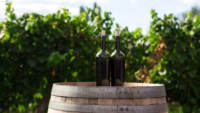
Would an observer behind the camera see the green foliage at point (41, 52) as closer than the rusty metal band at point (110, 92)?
No

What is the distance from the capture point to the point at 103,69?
250 cm

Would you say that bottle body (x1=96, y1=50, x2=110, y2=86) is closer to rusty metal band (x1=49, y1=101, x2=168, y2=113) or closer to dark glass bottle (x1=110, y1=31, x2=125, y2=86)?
dark glass bottle (x1=110, y1=31, x2=125, y2=86)

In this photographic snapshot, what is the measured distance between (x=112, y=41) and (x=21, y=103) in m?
2.02

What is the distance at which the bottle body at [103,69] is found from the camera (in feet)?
8.13

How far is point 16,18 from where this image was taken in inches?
175

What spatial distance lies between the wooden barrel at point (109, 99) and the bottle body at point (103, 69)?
405 mm

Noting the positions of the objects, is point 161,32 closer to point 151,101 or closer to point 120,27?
point 120,27

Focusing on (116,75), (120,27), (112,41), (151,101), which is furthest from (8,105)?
(151,101)

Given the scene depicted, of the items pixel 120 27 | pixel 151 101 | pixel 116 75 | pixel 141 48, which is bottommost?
pixel 151 101

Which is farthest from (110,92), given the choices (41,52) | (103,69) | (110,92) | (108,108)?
(41,52)

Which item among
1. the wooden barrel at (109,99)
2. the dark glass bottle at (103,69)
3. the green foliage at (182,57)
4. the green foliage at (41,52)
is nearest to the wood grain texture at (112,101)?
the wooden barrel at (109,99)

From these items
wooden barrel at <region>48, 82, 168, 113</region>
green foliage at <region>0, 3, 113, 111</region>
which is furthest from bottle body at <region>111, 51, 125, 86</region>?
green foliage at <region>0, 3, 113, 111</region>

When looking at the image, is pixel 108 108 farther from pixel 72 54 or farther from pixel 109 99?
pixel 72 54

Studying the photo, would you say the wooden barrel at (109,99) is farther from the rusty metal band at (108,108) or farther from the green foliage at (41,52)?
the green foliage at (41,52)
